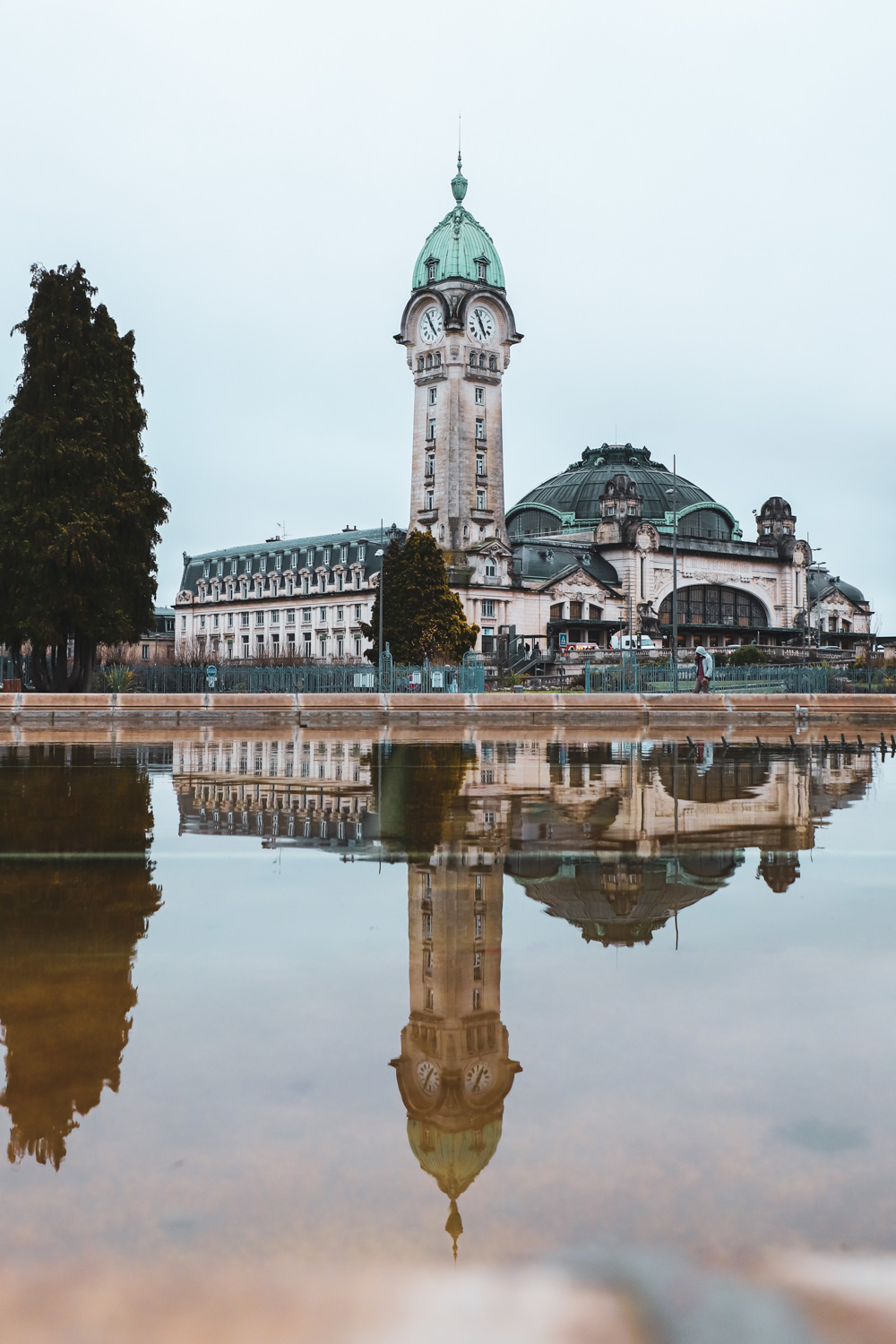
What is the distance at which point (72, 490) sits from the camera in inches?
1607

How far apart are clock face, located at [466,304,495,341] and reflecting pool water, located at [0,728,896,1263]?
3696 inches

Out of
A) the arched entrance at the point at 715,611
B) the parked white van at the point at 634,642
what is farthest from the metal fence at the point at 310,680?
A: the arched entrance at the point at 715,611

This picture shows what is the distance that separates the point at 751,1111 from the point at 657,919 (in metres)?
2.81

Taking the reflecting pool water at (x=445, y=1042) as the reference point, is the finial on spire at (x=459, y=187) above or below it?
above

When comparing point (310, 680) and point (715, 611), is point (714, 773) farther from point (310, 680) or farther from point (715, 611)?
point (715, 611)

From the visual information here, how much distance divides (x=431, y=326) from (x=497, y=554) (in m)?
19.5

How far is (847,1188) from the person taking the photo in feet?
10.8

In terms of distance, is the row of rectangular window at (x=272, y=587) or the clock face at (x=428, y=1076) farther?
the row of rectangular window at (x=272, y=587)

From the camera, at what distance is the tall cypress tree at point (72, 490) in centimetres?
4009

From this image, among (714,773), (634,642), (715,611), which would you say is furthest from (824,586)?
(714,773)

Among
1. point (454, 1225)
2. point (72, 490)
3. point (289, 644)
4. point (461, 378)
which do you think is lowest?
point (454, 1225)

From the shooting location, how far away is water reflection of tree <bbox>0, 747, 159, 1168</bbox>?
3922 mm

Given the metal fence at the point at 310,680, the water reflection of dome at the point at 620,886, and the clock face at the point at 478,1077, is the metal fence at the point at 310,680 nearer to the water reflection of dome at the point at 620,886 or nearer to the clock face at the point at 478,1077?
the water reflection of dome at the point at 620,886

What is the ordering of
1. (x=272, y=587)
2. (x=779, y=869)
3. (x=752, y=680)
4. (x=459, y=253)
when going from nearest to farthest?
1. (x=779, y=869)
2. (x=752, y=680)
3. (x=459, y=253)
4. (x=272, y=587)
